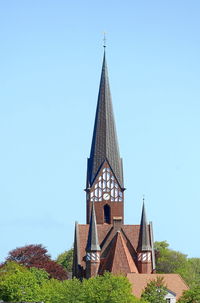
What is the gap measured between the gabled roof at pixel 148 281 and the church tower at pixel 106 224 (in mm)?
1463

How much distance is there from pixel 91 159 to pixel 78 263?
1020cm

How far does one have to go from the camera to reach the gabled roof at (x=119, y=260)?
289 ft

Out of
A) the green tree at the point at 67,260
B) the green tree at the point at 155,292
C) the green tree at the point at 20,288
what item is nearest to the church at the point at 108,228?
the green tree at the point at 155,292

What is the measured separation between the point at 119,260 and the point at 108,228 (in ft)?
19.1

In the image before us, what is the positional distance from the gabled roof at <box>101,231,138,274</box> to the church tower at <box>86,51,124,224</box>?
514 cm

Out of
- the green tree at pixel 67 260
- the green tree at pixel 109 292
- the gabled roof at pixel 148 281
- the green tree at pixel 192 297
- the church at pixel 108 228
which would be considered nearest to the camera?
the green tree at pixel 109 292

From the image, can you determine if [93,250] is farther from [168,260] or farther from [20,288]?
[168,260]

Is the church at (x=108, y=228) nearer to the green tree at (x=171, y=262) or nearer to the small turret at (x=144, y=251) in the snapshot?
the small turret at (x=144, y=251)

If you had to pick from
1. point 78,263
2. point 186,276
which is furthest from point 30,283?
point 186,276

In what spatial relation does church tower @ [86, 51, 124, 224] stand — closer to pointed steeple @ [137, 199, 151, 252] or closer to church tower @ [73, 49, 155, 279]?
church tower @ [73, 49, 155, 279]

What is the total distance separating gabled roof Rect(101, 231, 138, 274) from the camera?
88.1 metres

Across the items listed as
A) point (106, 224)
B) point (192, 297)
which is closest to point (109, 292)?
point (192, 297)

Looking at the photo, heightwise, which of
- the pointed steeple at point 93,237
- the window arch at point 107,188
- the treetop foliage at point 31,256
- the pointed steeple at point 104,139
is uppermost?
the pointed steeple at point 104,139

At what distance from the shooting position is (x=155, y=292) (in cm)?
7800
